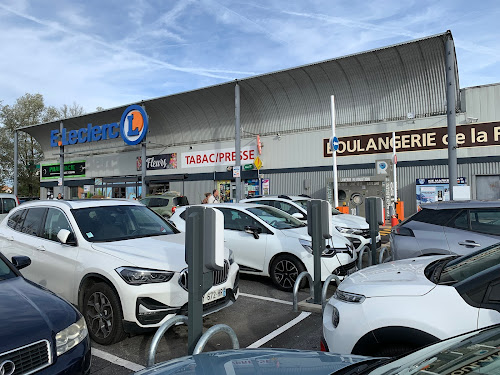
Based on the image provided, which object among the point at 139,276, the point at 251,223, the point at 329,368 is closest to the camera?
the point at 329,368

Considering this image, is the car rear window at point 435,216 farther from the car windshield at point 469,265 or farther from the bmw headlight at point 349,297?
the bmw headlight at point 349,297

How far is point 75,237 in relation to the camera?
463 cm

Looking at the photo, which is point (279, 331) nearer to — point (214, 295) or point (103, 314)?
point (214, 295)

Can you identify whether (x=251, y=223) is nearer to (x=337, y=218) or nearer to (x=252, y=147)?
(x=337, y=218)

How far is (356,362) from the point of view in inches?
74.5

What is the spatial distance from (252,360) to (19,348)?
1.56 m

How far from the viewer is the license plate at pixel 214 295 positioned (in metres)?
Answer: 4.18

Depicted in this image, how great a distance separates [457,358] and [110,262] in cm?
355

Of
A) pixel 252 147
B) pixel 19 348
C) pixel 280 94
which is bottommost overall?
pixel 19 348

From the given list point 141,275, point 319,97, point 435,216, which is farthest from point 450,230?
point 319,97

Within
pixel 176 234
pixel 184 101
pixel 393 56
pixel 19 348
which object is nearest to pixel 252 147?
pixel 184 101

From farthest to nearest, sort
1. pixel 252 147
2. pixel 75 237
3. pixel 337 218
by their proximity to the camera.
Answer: pixel 252 147, pixel 337 218, pixel 75 237

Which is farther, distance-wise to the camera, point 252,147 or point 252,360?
point 252,147

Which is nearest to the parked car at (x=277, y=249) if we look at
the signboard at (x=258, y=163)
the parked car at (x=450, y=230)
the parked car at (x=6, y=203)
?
the parked car at (x=450, y=230)
